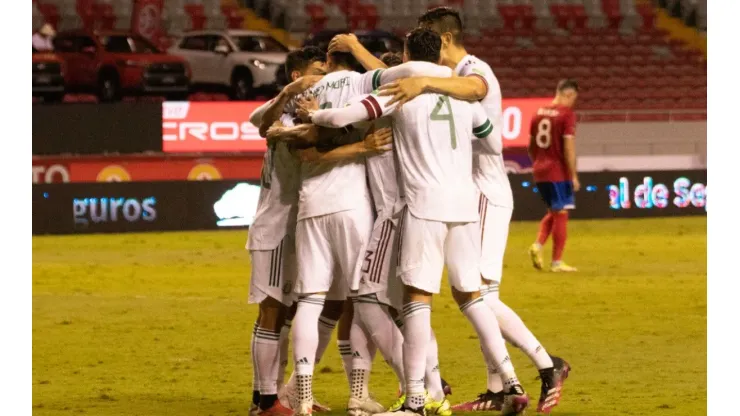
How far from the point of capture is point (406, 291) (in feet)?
23.7

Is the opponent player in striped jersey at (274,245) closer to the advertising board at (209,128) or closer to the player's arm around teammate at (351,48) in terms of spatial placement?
the player's arm around teammate at (351,48)

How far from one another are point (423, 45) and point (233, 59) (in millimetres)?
23954

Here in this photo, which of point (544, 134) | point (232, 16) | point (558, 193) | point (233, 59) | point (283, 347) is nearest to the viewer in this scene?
point (283, 347)

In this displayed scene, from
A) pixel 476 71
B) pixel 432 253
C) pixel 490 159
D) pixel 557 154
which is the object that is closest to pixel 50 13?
pixel 557 154

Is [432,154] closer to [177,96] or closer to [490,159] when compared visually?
[490,159]

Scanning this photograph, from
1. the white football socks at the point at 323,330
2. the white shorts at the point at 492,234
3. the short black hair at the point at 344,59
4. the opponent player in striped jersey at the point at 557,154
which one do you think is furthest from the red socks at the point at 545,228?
the short black hair at the point at 344,59

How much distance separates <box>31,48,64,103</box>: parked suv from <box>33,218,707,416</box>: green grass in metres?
9.02

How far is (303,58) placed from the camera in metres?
7.63

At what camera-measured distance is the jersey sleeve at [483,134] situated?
24.4 feet

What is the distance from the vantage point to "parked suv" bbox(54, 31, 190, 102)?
28.9m

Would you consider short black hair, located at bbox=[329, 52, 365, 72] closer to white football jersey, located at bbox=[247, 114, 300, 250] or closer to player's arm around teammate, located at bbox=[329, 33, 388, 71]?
player's arm around teammate, located at bbox=[329, 33, 388, 71]

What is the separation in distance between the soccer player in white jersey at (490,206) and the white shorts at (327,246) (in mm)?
870
